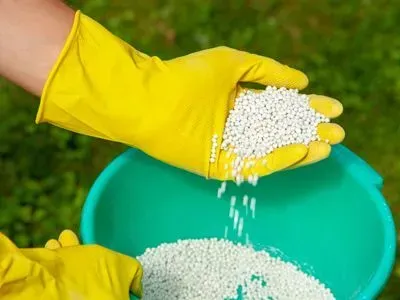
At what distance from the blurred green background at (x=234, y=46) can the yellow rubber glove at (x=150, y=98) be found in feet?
1.52

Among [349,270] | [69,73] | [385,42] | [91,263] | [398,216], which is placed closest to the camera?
[91,263]

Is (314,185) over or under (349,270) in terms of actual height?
over

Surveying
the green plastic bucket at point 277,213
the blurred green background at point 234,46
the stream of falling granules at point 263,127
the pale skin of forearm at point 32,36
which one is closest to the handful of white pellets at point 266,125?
the stream of falling granules at point 263,127

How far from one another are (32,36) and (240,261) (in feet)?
1.66

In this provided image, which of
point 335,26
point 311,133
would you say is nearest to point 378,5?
point 335,26

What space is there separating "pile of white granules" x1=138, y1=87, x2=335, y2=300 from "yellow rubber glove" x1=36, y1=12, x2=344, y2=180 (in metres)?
0.04

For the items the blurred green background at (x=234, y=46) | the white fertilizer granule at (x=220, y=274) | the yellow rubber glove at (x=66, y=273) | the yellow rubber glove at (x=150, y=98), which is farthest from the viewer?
the blurred green background at (x=234, y=46)

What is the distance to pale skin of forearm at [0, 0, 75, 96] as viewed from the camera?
1.16m

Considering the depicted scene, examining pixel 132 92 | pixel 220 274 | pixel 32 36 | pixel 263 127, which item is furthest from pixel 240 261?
pixel 32 36

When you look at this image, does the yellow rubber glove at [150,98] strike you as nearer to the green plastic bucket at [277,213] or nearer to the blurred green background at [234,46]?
the green plastic bucket at [277,213]

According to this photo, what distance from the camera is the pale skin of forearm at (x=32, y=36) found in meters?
1.16

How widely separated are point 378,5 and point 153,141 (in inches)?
36.0

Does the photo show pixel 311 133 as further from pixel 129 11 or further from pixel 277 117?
pixel 129 11

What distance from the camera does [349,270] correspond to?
4.36ft
